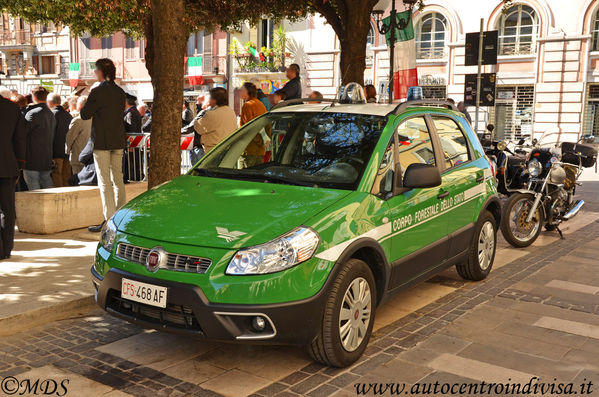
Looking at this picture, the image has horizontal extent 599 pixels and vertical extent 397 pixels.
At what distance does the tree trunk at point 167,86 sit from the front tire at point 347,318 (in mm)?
4027

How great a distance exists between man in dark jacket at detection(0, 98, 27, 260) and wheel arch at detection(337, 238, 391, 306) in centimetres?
430

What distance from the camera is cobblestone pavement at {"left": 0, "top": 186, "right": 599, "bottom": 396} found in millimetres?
4062

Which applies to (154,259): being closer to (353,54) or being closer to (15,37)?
(353,54)

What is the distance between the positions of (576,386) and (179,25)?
564 centimetres

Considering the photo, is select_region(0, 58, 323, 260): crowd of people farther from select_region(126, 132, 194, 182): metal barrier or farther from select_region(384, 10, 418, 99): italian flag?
select_region(384, 10, 418, 99): italian flag

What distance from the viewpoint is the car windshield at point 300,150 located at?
4727 mm

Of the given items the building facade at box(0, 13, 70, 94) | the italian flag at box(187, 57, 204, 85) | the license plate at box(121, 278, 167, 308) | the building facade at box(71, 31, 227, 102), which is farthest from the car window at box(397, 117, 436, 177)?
the building facade at box(0, 13, 70, 94)

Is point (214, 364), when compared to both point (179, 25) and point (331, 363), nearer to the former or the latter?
point (331, 363)

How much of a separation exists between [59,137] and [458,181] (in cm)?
764

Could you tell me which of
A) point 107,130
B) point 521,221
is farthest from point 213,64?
point 521,221

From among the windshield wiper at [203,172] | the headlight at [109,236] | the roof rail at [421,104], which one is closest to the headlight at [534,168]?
the roof rail at [421,104]

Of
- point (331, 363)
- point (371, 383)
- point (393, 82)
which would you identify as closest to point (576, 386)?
point (371, 383)

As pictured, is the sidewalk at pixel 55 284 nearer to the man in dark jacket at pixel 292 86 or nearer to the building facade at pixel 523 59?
the man in dark jacket at pixel 292 86

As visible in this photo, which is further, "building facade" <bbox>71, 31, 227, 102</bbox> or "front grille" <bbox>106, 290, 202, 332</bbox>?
"building facade" <bbox>71, 31, 227, 102</bbox>
